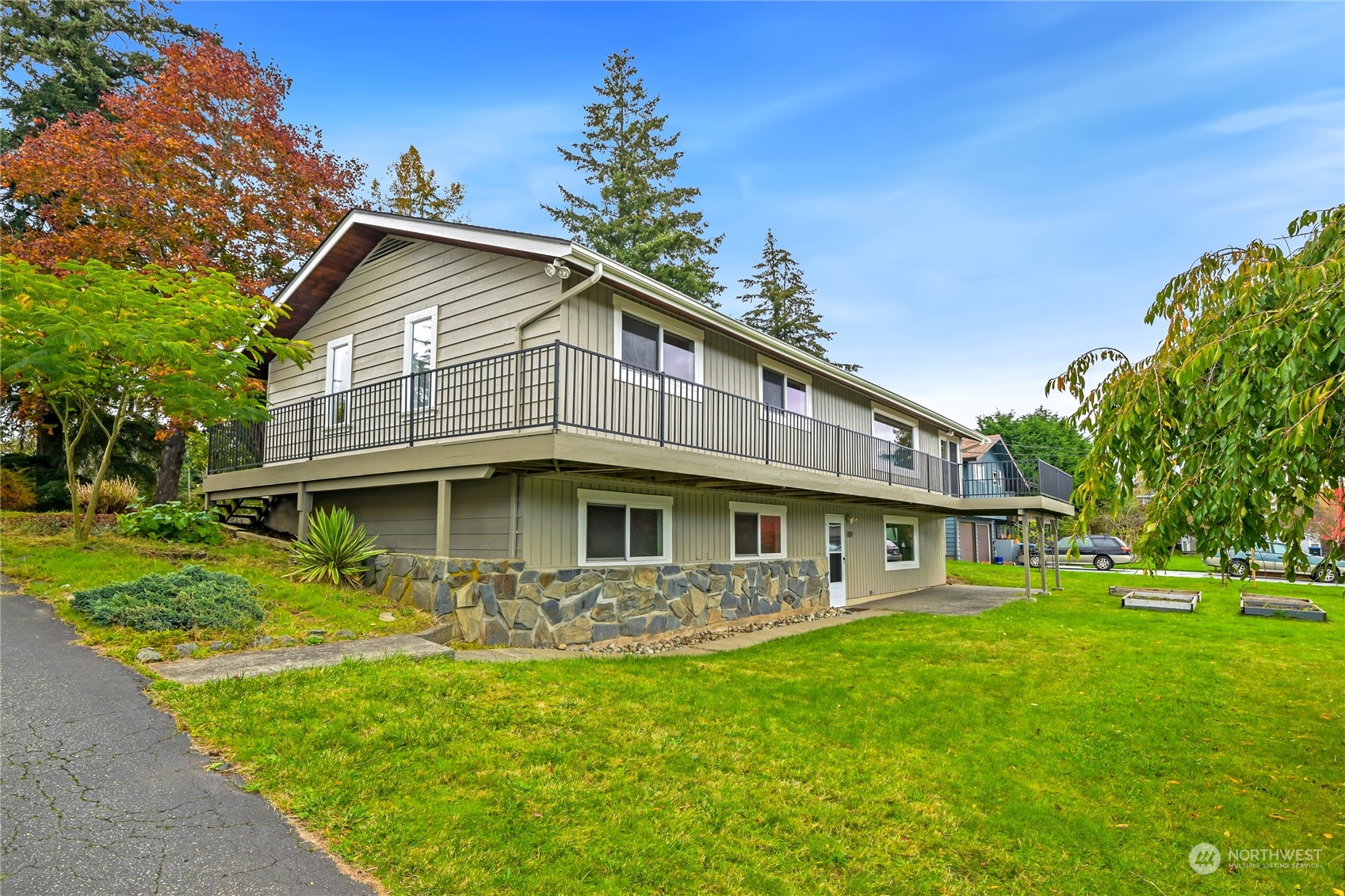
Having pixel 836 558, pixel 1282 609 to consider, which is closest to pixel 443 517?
pixel 836 558

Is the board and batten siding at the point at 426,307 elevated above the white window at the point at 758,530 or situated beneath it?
elevated above

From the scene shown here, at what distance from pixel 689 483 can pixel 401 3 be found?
8859 mm

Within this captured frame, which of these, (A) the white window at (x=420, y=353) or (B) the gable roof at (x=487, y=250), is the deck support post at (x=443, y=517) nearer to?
(A) the white window at (x=420, y=353)

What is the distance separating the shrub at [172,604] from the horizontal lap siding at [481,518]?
245 cm

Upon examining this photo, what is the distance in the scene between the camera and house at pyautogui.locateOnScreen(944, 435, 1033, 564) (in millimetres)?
18109

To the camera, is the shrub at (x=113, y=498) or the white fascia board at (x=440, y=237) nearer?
the white fascia board at (x=440, y=237)

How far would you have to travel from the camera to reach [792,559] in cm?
1335

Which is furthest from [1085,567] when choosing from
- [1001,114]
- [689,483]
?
[689,483]

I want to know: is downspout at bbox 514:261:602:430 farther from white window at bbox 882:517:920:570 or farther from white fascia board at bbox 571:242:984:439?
white window at bbox 882:517:920:570

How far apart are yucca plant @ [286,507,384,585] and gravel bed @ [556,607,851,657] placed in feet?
11.6

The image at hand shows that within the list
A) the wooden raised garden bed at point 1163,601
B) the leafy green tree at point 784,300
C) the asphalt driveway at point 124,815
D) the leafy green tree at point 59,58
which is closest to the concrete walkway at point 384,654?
the asphalt driveway at point 124,815

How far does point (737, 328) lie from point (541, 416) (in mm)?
4165

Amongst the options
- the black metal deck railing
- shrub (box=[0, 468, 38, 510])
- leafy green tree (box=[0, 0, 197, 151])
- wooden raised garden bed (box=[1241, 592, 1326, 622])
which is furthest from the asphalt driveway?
leafy green tree (box=[0, 0, 197, 151])

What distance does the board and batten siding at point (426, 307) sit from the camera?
9273mm
